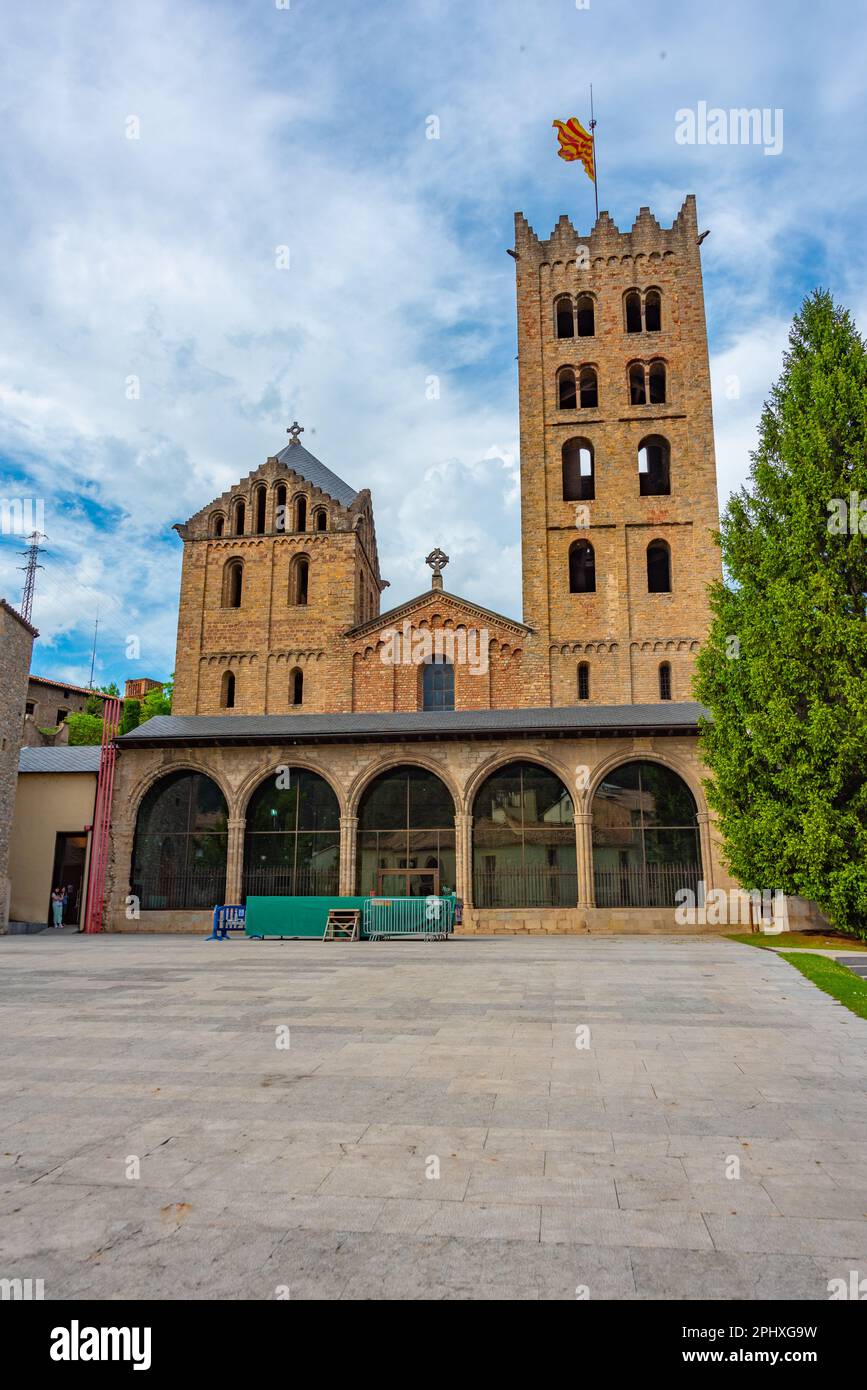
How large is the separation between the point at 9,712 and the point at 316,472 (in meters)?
16.2

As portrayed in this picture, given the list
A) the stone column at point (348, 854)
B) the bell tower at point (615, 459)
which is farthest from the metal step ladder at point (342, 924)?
the bell tower at point (615, 459)

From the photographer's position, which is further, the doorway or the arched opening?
the doorway

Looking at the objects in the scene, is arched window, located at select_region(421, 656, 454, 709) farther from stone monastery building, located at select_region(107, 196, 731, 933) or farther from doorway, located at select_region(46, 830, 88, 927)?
doorway, located at select_region(46, 830, 88, 927)

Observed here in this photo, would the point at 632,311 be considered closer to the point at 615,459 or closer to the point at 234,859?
the point at 615,459

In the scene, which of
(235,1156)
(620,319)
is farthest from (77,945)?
(620,319)

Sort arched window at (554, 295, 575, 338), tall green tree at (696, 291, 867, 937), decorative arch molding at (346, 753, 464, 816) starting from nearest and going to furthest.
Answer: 1. tall green tree at (696, 291, 867, 937)
2. decorative arch molding at (346, 753, 464, 816)
3. arched window at (554, 295, 575, 338)

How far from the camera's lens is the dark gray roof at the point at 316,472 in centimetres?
3428

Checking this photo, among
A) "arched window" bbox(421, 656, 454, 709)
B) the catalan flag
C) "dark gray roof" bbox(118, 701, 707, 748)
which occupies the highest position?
the catalan flag

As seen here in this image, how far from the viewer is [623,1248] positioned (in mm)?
3756

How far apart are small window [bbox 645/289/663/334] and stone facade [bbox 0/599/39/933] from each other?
26.8 m

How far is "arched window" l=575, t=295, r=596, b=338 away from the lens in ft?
114

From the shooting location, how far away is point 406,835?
25.7 metres

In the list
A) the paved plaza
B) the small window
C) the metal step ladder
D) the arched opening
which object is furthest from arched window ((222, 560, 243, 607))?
the paved plaza

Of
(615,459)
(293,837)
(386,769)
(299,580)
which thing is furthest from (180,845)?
(615,459)
